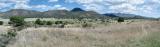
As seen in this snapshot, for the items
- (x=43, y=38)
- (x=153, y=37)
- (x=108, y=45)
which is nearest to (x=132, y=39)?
(x=153, y=37)

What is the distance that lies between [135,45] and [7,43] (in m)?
4.99

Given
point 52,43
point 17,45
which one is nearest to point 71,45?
point 52,43

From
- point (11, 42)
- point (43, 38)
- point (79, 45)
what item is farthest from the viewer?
point (43, 38)

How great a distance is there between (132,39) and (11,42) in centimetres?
494

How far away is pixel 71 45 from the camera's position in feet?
34.6

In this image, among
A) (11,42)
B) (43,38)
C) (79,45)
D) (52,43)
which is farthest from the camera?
(43,38)

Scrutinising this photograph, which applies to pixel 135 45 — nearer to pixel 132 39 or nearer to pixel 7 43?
pixel 132 39

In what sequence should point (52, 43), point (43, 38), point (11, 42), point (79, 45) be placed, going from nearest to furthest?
point (79, 45) < point (52, 43) < point (11, 42) < point (43, 38)

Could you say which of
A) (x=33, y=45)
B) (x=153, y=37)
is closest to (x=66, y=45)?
(x=33, y=45)

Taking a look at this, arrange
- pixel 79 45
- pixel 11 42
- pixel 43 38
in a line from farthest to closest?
pixel 43 38, pixel 11 42, pixel 79 45

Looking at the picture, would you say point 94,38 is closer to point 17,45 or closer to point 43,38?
point 43,38

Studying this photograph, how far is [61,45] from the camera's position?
10664mm

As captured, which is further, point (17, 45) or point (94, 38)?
point (94, 38)

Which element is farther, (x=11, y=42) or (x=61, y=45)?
(x=11, y=42)
